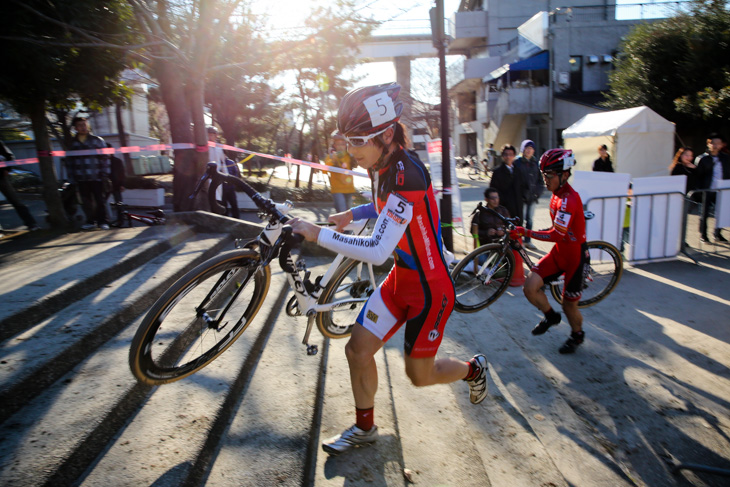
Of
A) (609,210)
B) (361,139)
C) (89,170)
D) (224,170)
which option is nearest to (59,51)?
(89,170)

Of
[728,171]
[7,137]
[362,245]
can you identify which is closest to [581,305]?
[362,245]

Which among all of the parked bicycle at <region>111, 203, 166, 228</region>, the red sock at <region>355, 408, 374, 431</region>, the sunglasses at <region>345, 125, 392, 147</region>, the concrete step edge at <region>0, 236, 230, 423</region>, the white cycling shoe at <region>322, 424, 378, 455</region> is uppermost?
the sunglasses at <region>345, 125, 392, 147</region>

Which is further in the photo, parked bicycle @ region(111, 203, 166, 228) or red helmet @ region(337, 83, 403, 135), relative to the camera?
parked bicycle @ region(111, 203, 166, 228)

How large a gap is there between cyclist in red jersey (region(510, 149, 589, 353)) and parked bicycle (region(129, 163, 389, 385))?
1981 mm

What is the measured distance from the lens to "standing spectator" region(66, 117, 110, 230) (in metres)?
7.81

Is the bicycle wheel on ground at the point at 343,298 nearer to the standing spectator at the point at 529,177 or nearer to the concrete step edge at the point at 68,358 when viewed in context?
the concrete step edge at the point at 68,358

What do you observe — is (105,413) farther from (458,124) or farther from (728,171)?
(458,124)

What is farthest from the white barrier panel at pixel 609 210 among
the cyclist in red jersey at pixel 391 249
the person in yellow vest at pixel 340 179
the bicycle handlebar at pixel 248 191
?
the bicycle handlebar at pixel 248 191

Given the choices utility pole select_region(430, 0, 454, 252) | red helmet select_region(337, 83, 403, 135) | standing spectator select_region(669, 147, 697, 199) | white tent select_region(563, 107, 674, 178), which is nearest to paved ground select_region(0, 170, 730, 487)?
red helmet select_region(337, 83, 403, 135)

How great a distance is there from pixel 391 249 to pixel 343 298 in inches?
62.1

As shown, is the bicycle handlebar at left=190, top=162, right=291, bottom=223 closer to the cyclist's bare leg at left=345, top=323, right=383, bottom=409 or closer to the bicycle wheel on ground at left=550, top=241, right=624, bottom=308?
the cyclist's bare leg at left=345, top=323, right=383, bottom=409

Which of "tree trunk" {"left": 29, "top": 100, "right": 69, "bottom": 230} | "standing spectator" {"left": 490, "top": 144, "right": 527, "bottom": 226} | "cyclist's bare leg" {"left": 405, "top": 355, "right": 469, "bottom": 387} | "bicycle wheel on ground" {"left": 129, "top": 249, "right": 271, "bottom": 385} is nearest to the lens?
"bicycle wheel on ground" {"left": 129, "top": 249, "right": 271, "bottom": 385}

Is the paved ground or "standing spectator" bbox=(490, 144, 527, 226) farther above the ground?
"standing spectator" bbox=(490, 144, 527, 226)

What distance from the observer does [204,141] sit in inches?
348
